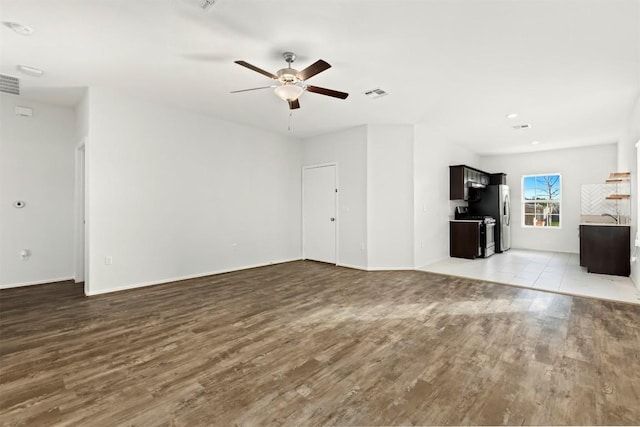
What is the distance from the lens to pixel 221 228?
17.5 ft

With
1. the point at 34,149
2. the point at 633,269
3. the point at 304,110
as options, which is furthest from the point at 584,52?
the point at 34,149

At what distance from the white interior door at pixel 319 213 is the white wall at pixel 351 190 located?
18 centimetres

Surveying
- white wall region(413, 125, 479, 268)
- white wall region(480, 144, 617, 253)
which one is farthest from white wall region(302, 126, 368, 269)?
white wall region(480, 144, 617, 253)

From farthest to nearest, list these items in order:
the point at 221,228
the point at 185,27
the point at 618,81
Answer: the point at 221,228 → the point at 618,81 → the point at 185,27

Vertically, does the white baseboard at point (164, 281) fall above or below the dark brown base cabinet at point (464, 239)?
below

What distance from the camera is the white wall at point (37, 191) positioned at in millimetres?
4430

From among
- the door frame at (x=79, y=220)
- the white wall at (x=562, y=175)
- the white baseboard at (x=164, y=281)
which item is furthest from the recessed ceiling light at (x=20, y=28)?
the white wall at (x=562, y=175)

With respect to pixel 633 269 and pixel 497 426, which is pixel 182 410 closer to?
pixel 497 426

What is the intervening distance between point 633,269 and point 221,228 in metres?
6.60

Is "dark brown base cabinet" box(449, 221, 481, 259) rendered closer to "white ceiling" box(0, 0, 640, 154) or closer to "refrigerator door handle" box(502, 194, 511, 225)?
"refrigerator door handle" box(502, 194, 511, 225)

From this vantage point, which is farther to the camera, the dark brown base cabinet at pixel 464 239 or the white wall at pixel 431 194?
the dark brown base cabinet at pixel 464 239

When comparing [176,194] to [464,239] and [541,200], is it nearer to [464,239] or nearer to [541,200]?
[464,239]

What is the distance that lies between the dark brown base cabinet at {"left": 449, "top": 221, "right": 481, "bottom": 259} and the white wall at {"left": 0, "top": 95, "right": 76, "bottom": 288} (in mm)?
7229

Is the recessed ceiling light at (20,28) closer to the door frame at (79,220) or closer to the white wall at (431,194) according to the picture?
the door frame at (79,220)
